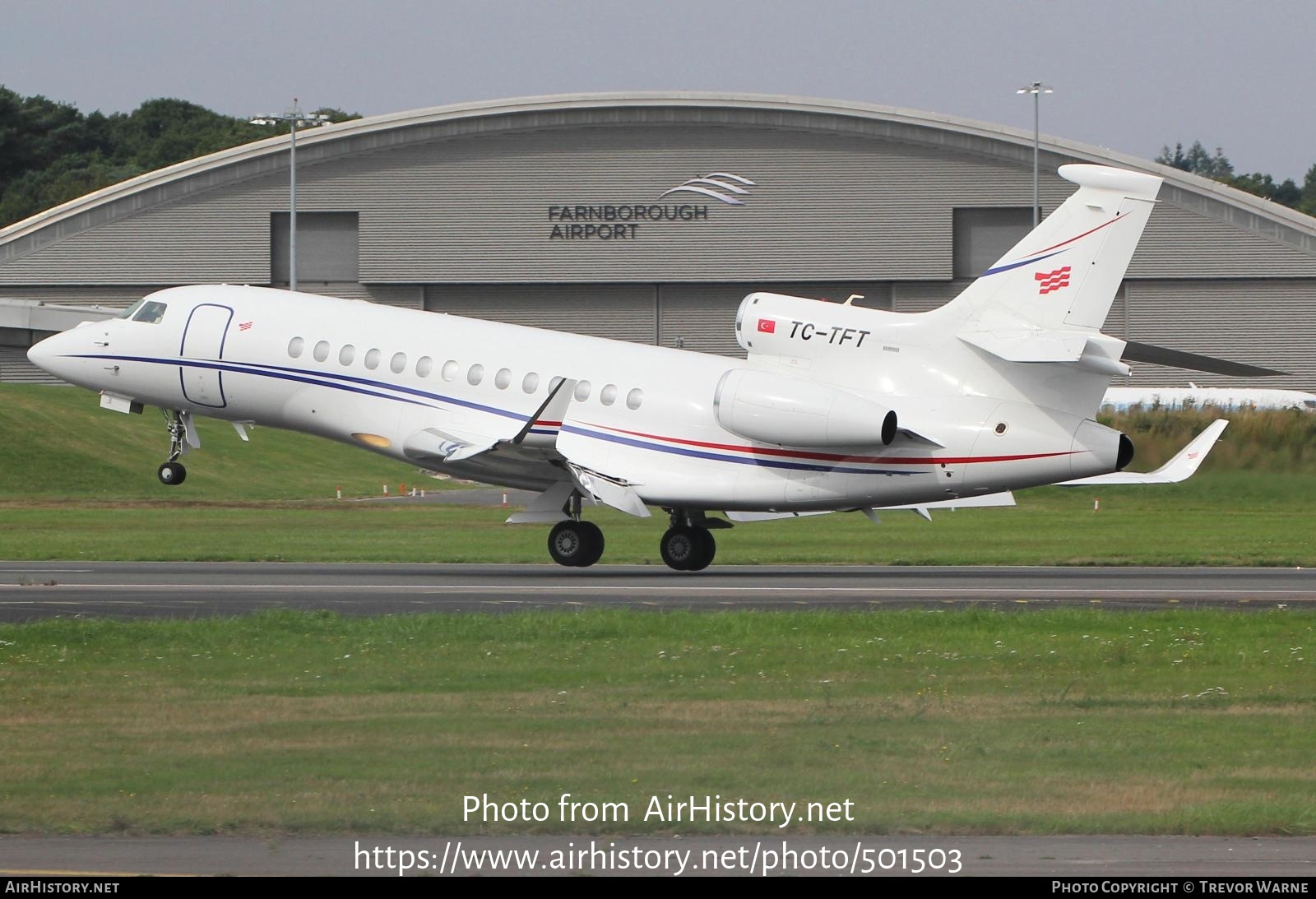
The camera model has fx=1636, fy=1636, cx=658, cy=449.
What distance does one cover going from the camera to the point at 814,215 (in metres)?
75.2

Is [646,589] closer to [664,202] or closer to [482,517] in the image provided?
[482,517]

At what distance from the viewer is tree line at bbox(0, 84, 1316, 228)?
380 ft

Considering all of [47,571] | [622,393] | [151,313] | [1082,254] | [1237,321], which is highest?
[1082,254]

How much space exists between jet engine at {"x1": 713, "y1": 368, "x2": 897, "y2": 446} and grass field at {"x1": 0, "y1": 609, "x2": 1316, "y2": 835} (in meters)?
6.06

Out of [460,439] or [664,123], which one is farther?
[664,123]

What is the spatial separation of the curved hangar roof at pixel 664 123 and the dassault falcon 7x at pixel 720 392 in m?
46.6

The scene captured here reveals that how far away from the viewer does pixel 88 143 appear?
428 ft

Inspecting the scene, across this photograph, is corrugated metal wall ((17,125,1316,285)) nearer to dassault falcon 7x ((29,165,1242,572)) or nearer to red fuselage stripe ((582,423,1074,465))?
dassault falcon 7x ((29,165,1242,572))

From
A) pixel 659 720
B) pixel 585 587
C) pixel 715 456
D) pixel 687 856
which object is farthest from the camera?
pixel 715 456

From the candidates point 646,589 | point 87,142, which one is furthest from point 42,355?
A: point 87,142

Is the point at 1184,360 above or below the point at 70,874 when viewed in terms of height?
above

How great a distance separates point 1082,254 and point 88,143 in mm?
119869

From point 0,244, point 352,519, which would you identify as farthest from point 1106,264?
point 0,244

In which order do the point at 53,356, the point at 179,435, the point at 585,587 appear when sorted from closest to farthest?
the point at 585,587 < the point at 179,435 < the point at 53,356
